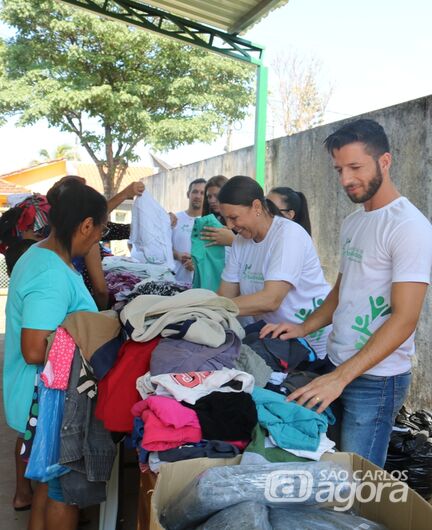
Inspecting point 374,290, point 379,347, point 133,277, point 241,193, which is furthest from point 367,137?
point 133,277

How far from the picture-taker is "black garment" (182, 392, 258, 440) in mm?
1524

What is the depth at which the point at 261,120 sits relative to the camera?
6.60 metres

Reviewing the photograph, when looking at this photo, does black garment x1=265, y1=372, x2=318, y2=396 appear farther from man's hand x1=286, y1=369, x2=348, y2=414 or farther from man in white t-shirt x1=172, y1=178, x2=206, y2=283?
man in white t-shirt x1=172, y1=178, x2=206, y2=283

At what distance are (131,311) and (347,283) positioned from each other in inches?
30.1

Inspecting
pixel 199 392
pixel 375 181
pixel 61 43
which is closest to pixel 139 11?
pixel 375 181

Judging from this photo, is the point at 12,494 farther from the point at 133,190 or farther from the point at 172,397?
the point at 172,397

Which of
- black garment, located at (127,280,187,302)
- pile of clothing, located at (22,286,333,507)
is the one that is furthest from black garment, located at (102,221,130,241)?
pile of clothing, located at (22,286,333,507)

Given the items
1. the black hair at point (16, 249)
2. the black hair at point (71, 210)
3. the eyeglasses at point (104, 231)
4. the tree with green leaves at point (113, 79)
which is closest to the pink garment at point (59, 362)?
the black hair at point (71, 210)

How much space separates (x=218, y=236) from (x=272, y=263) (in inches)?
42.3

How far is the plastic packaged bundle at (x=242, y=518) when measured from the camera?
115 cm

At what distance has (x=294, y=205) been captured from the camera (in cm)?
366

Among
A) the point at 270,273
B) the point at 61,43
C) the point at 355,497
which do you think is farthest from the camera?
the point at 61,43

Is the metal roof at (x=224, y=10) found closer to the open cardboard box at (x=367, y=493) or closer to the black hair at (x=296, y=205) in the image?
the black hair at (x=296, y=205)

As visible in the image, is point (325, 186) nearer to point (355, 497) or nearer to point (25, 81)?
point (355, 497)
